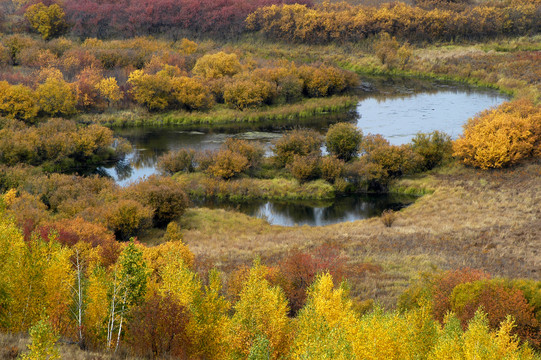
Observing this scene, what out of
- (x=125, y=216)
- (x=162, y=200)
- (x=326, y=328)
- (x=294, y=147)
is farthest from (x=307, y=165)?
(x=326, y=328)

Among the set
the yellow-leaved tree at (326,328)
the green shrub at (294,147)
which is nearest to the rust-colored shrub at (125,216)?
the green shrub at (294,147)

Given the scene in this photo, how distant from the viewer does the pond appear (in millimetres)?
42000

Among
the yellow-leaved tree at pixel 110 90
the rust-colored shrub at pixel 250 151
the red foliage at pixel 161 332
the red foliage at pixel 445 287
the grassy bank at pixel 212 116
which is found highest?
the red foliage at pixel 161 332

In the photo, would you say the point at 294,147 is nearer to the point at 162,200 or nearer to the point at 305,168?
the point at 305,168

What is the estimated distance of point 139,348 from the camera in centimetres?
1614

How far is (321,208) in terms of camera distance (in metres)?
42.4

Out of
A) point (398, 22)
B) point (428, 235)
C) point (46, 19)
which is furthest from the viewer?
point (46, 19)

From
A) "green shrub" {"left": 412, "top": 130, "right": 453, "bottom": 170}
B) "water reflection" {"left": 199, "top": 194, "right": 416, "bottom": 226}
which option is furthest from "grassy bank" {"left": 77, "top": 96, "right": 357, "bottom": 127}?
"water reflection" {"left": 199, "top": 194, "right": 416, "bottom": 226}

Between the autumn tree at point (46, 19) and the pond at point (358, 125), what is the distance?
47659mm

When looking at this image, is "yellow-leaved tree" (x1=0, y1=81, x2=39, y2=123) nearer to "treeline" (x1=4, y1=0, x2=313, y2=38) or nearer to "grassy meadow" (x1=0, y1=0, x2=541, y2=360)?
"grassy meadow" (x1=0, y1=0, x2=541, y2=360)

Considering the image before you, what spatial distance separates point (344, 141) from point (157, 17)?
69.7 metres

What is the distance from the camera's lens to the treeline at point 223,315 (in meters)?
13.9

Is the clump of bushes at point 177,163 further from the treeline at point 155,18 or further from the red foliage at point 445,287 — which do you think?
the treeline at point 155,18

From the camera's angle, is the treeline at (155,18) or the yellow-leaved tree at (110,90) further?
the treeline at (155,18)
